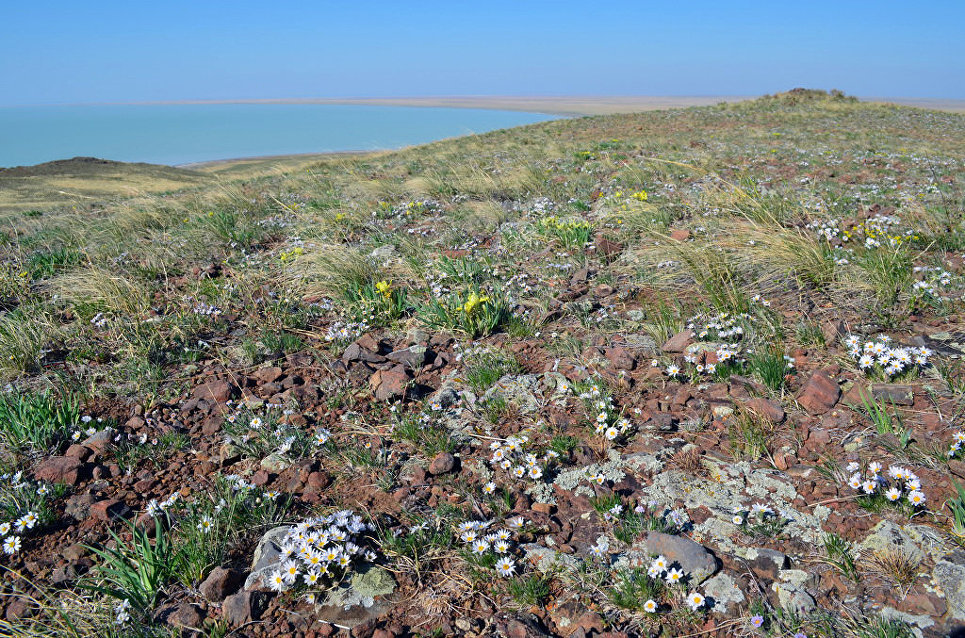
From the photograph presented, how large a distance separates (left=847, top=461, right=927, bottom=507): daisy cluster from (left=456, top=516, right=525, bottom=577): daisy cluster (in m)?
1.43

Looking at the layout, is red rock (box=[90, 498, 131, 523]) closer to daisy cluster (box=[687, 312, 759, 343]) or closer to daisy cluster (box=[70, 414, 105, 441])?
daisy cluster (box=[70, 414, 105, 441])

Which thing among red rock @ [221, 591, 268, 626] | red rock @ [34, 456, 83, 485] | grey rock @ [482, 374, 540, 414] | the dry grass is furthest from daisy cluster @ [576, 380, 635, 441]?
the dry grass

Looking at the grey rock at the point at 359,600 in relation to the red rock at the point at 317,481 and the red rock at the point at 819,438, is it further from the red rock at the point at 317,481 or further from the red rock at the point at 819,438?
the red rock at the point at 819,438

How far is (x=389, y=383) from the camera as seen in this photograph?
139 inches

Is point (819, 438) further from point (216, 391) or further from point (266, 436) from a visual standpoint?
point (216, 391)

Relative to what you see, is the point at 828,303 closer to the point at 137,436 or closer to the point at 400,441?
the point at 400,441

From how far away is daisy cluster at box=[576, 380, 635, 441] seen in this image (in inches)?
116

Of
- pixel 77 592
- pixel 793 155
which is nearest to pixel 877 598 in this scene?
pixel 77 592

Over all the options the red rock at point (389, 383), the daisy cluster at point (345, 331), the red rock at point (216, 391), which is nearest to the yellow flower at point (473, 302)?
the red rock at point (389, 383)

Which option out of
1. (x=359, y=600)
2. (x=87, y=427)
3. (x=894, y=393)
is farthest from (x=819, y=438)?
(x=87, y=427)

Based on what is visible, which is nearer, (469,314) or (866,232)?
(469,314)

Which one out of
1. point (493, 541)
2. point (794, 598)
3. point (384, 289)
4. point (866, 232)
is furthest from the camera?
point (866, 232)

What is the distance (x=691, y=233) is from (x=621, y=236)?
2.12 feet

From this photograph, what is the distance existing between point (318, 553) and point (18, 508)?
154 centimetres
